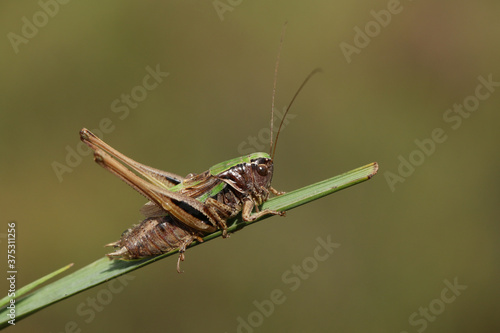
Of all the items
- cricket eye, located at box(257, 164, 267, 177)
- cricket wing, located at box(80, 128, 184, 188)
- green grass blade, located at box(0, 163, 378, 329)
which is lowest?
green grass blade, located at box(0, 163, 378, 329)

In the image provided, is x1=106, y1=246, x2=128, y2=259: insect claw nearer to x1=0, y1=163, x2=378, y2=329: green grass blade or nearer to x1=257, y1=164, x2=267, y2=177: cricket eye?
x1=0, y1=163, x2=378, y2=329: green grass blade

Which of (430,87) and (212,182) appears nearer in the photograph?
(212,182)

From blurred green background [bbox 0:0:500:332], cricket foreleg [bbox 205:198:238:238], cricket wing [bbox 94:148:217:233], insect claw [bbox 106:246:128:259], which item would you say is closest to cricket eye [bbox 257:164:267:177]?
cricket foreleg [bbox 205:198:238:238]

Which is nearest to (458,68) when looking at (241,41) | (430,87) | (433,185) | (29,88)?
(430,87)

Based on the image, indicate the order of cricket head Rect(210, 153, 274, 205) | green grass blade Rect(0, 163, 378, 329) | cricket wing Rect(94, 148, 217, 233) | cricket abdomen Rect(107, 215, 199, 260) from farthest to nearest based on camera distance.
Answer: cricket head Rect(210, 153, 274, 205) → cricket wing Rect(94, 148, 217, 233) → cricket abdomen Rect(107, 215, 199, 260) → green grass blade Rect(0, 163, 378, 329)

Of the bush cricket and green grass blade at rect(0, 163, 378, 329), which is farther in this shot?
the bush cricket

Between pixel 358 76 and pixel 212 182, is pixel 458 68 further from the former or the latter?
pixel 212 182

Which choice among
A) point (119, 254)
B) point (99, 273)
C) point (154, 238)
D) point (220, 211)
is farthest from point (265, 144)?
point (99, 273)
